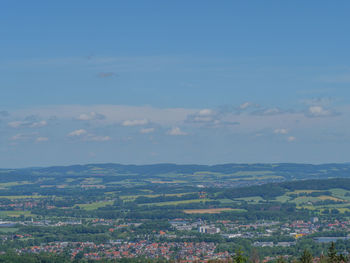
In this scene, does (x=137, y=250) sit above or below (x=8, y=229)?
below

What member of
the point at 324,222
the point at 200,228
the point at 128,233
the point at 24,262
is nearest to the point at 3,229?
the point at 128,233

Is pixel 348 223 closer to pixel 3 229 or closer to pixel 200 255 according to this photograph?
pixel 200 255

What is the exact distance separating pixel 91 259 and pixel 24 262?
469 inches

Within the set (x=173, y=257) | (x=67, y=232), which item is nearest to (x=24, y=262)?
(x=173, y=257)

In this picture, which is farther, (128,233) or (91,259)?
(128,233)

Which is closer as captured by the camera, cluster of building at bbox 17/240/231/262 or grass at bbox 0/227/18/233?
cluster of building at bbox 17/240/231/262

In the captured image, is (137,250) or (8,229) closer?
(137,250)

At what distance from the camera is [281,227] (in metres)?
159

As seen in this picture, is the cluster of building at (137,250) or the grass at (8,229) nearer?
the cluster of building at (137,250)

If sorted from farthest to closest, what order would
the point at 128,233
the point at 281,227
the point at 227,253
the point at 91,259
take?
the point at 281,227 < the point at 128,233 < the point at 227,253 < the point at 91,259

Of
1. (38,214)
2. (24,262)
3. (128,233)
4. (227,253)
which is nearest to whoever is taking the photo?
(24,262)

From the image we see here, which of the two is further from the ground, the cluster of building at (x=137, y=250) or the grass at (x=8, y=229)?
the grass at (x=8, y=229)

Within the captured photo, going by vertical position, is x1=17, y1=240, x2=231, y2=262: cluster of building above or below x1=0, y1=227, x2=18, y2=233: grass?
below

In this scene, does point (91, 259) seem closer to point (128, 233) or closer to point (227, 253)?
point (227, 253)
